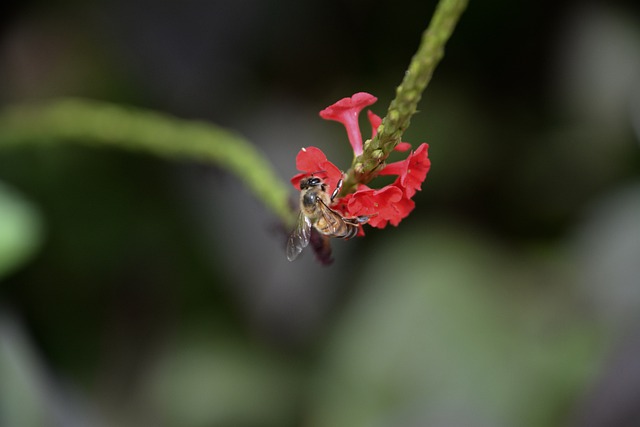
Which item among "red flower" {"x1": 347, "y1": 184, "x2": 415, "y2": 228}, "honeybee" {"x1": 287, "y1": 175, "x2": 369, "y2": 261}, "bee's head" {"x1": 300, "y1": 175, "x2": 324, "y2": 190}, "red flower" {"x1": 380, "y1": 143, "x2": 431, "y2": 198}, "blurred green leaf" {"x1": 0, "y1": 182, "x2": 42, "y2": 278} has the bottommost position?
"red flower" {"x1": 347, "y1": 184, "x2": 415, "y2": 228}

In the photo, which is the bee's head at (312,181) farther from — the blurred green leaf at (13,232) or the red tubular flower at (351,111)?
the blurred green leaf at (13,232)

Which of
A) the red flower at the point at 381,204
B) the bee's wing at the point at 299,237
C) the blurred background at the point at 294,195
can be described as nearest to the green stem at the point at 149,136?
the bee's wing at the point at 299,237

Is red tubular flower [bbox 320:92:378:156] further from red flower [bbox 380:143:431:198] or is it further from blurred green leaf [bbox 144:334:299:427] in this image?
blurred green leaf [bbox 144:334:299:427]

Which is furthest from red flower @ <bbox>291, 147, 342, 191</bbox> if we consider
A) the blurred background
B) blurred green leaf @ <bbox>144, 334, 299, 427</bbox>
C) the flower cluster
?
blurred green leaf @ <bbox>144, 334, 299, 427</bbox>

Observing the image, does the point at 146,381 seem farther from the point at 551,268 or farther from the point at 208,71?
the point at 551,268

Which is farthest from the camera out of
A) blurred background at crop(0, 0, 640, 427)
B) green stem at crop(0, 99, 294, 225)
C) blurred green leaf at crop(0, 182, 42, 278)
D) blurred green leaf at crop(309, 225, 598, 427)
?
blurred background at crop(0, 0, 640, 427)

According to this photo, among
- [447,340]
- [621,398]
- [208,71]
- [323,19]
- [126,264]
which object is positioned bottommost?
[621,398]

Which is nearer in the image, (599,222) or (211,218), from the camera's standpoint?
(599,222)

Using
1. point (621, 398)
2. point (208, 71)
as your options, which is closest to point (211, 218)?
point (208, 71)
